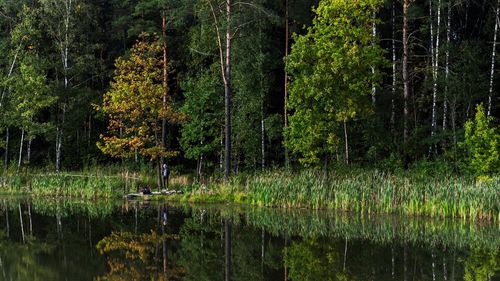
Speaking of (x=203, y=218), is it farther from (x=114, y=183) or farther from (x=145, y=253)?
(x=114, y=183)

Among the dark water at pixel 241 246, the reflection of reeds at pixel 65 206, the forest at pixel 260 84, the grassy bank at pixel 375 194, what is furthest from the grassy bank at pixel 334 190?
the forest at pixel 260 84

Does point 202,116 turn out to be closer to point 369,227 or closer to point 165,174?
point 165,174

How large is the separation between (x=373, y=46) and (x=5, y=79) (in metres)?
20.7

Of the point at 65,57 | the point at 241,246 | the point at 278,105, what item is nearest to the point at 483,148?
the point at 241,246

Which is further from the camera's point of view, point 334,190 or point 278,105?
point 278,105

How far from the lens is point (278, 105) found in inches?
1474

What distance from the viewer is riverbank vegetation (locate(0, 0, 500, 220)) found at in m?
23.0

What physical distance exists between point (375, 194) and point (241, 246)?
23.7 ft

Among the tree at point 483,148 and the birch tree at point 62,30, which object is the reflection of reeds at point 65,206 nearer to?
the birch tree at point 62,30

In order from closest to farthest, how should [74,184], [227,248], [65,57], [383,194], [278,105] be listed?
[227,248] < [383,194] < [74,184] < [65,57] < [278,105]

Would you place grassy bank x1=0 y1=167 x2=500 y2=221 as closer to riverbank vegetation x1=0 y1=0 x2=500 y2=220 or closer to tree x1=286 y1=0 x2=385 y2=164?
riverbank vegetation x1=0 y1=0 x2=500 y2=220

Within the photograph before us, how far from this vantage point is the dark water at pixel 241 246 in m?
11.8

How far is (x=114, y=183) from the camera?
26938 mm

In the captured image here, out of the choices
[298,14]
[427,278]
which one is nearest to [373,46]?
[298,14]
